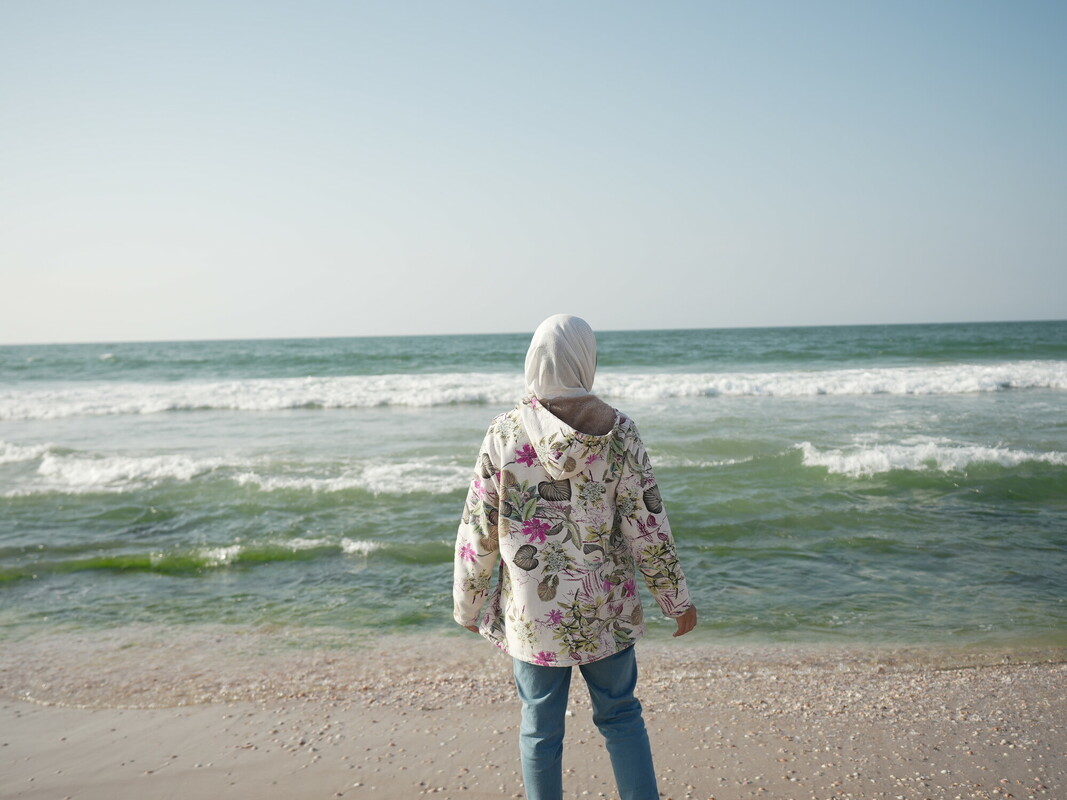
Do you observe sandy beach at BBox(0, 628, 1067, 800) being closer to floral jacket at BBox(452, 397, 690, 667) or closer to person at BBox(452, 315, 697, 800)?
person at BBox(452, 315, 697, 800)

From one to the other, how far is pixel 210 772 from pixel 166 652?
1659 millimetres

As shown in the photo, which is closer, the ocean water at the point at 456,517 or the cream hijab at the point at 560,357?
the cream hijab at the point at 560,357

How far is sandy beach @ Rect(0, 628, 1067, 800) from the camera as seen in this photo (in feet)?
9.07

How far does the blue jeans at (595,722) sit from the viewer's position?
210 cm

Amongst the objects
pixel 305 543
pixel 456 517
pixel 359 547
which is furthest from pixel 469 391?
pixel 359 547

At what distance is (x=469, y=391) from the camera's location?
62.7 feet

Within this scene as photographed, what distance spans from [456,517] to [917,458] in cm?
614

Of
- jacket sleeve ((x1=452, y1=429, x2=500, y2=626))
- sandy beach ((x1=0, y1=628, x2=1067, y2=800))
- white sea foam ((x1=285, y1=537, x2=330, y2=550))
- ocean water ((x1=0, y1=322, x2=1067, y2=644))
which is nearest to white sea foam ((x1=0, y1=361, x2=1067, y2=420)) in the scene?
ocean water ((x1=0, y1=322, x2=1067, y2=644))

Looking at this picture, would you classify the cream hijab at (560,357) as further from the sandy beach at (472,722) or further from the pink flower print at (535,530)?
the sandy beach at (472,722)

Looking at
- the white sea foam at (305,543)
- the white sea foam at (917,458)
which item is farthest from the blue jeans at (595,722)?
the white sea foam at (917,458)

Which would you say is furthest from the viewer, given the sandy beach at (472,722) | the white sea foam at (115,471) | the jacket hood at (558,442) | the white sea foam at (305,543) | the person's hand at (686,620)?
the white sea foam at (115,471)

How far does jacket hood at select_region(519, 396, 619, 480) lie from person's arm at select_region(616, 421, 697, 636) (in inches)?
4.9

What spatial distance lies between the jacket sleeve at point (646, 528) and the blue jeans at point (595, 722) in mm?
230

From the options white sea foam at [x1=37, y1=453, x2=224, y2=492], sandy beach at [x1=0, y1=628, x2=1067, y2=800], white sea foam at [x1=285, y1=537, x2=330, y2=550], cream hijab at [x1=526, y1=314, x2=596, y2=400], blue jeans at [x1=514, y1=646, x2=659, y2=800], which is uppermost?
cream hijab at [x1=526, y1=314, x2=596, y2=400]
